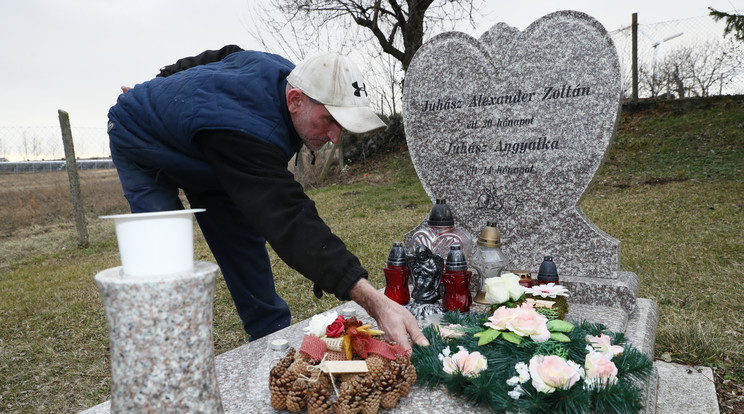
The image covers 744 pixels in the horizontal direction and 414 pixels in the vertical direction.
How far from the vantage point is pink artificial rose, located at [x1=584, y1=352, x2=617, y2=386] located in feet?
5.00

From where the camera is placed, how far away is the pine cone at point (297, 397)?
1.46 m

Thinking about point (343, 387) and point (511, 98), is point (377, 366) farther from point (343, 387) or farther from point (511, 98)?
point (511, 98)

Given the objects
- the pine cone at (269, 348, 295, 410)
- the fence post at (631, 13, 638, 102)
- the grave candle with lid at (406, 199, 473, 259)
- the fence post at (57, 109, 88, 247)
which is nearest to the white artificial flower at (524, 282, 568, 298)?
the grave candle with lid at (406, 199, 473, 259)

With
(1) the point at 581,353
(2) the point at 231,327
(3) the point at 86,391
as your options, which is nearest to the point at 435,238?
(1) the point at 581,353

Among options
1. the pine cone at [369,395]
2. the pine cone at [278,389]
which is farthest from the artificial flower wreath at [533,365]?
the pine cone at [278,389]

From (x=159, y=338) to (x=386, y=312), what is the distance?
864 millimetres

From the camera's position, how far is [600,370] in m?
1.54

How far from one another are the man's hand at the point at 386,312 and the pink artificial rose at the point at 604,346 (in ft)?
2.09

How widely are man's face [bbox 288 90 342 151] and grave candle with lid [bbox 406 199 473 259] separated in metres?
0.85

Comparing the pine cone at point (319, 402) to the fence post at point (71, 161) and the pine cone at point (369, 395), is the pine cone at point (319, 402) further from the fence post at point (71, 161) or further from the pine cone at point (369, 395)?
the fence post at point (71, 161)

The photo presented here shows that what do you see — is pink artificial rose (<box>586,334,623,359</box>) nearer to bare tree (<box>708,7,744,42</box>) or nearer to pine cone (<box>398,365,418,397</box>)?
pine cone (<box>398,365,418,397</box>)

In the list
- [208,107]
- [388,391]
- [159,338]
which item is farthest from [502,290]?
[159,338]

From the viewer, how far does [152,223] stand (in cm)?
90

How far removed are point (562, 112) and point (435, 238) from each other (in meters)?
0.95
